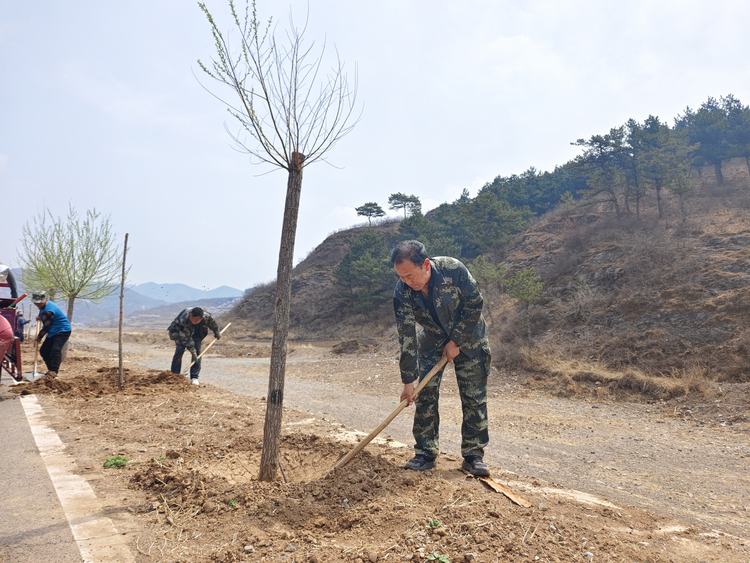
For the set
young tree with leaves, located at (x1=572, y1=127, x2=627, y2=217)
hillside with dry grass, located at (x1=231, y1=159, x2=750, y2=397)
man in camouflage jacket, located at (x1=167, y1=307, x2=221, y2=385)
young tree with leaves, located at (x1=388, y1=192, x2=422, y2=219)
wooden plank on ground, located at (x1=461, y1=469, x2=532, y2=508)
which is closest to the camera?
wooden plank on ground, located at (x1=461, y1=469, x2=532, y2=508)

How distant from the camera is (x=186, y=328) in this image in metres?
8.52

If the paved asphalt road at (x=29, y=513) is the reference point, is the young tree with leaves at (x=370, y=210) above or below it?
above

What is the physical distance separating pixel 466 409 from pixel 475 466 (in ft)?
1.38

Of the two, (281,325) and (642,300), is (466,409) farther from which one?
(642,300)

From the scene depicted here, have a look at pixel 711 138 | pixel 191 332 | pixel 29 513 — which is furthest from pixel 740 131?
pixel 29 513

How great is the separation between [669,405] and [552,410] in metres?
2.12

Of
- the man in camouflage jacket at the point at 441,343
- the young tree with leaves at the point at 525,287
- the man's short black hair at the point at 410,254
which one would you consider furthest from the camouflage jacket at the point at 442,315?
the young tree with leaves at the point at 525,287

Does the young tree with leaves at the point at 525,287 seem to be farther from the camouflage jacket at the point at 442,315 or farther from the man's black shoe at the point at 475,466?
the man's black shoe at the point at 475,466

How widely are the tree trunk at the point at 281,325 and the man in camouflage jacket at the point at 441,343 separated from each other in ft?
2.64

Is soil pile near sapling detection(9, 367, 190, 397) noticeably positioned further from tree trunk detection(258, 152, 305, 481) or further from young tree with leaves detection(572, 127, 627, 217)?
young tree with leaves detection(572, 127, 627, 217)

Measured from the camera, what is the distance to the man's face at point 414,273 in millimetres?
3197

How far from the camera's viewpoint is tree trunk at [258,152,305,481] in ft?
10.6

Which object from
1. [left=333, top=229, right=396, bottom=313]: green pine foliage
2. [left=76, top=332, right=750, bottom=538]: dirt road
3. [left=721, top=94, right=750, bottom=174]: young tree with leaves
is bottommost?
[left=76, top=332, right=750, bottom=538]: dirt road

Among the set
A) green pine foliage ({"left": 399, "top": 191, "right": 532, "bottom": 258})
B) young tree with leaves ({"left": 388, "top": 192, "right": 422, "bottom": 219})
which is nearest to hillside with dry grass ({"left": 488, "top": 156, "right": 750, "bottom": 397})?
green pine foliage ({"left": 399, "top": 191, "right": 532, "bottom": 258})
